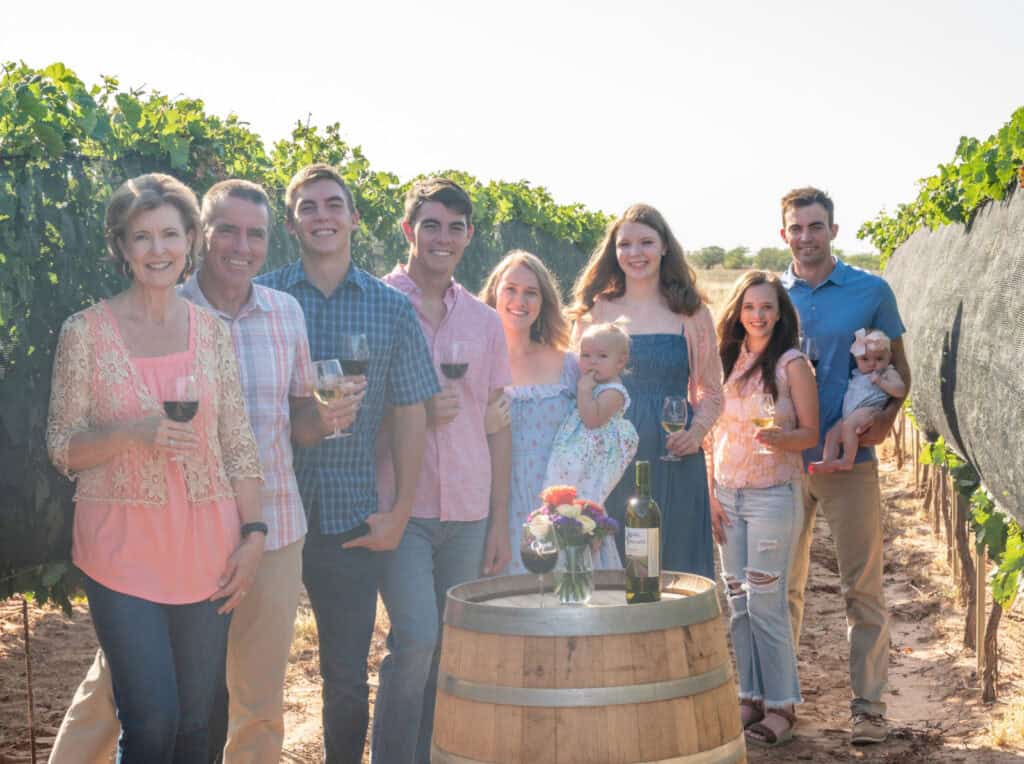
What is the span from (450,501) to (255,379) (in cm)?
94

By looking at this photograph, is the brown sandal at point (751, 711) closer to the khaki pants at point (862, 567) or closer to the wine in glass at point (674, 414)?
the khaki pants at point (862, 567)

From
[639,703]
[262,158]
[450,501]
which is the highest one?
[262,158]

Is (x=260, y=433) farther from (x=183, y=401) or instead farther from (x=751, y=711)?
(x=751, y=711)

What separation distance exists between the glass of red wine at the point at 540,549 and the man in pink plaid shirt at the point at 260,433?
0.63 metres

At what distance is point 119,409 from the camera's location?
10.9ft

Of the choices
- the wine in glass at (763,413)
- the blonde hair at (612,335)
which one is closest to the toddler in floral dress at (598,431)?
the blonde hair at (612,335)

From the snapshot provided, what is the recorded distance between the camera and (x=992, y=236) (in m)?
5.88

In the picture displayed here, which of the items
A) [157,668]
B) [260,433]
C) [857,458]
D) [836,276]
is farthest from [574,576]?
[836,276]

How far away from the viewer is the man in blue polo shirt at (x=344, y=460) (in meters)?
4.04

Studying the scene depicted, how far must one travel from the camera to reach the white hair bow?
546 centimetres

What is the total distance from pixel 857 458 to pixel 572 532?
88.8 inches

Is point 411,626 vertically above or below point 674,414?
below

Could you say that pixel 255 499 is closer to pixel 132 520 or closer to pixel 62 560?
pixel 132 520

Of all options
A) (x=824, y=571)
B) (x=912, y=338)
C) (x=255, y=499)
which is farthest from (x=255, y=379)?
(x=824, y=571)
